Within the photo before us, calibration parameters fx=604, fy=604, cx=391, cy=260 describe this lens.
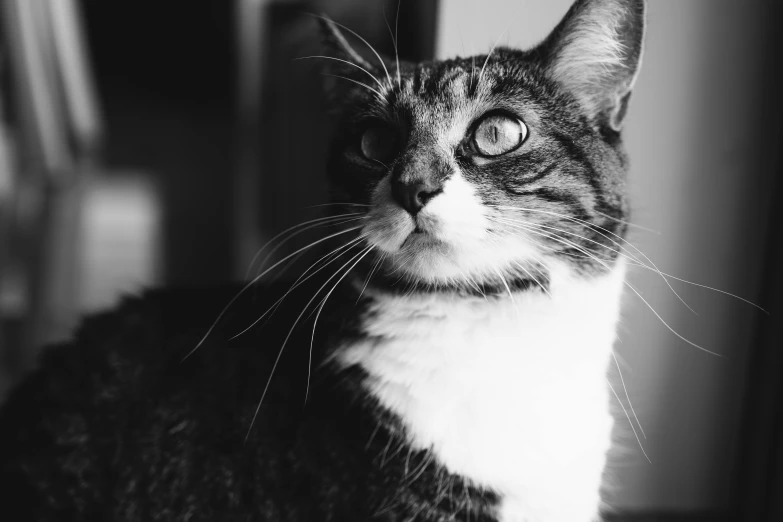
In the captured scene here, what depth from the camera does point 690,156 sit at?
42.8 inches

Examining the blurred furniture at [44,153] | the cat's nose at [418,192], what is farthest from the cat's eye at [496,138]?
the blurred furniture at [44,153]

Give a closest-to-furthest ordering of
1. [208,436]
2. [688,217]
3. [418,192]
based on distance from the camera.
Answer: [418,192]
[208,436]
[688,217]

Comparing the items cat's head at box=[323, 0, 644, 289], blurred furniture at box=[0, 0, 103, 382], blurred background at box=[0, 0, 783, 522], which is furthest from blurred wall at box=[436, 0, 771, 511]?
blurred furniture at box=[0, 0, 103, 382]

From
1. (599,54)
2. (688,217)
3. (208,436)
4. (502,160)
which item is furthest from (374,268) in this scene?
(688,217)

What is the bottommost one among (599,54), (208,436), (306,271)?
(208,436)

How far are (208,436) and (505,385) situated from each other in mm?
403

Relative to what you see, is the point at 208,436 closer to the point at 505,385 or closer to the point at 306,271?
the point at 306,271

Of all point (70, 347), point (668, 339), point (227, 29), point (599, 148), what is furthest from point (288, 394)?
point (227, 29)

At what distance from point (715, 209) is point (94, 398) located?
1.09 meters

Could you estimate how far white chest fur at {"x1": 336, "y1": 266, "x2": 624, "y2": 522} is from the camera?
0.76 m

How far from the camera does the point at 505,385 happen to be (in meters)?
0.78

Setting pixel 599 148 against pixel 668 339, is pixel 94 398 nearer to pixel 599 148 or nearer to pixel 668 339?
pixel 599 148

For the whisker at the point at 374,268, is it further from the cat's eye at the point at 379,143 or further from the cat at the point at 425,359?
the cat's eye at the point at 379,143

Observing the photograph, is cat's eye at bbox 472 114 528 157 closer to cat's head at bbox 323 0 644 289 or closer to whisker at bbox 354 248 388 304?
cat's head at bbox 323 0 644 289
